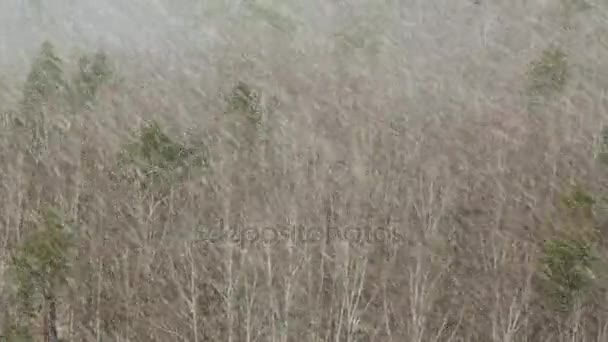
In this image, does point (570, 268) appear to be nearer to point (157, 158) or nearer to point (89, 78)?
point (157, 158)

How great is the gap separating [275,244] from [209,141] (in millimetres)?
9523

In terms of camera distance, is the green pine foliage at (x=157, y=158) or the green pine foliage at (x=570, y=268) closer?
the green pine foliage at (x=570, y=268)

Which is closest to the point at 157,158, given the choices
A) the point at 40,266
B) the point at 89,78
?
the point at 40,266

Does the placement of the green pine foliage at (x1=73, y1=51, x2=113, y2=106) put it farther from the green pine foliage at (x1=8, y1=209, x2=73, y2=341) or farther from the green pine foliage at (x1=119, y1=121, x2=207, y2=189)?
the green pine foliage at (x1=8, y1=209, x2=73, y2=341)

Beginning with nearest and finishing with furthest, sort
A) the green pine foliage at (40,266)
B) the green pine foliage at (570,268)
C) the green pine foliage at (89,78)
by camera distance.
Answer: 1. the green pine foliage at (40,266)
2. the green pine foliage at (570,268)
3. the green pine foliage at (89,78)

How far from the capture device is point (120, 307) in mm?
22922

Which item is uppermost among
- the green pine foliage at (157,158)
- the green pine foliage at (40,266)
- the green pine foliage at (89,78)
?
the green pine foliage at (89,78)

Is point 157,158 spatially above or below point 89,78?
below

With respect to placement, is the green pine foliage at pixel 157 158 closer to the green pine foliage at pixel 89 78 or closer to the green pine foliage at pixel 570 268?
the green pine foliage at pixel 89 78

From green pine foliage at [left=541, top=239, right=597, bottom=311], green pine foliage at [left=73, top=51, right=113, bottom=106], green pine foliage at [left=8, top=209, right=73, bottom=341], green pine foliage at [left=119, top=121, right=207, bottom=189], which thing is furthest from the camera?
green pine foliage at [left=73, top=51, right=113, bottom=106]

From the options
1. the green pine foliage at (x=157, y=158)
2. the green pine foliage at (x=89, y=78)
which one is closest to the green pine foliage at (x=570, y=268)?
the green pine foliage at (x=157, y=158)

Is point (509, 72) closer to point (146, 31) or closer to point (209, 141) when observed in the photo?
point (209, 141)

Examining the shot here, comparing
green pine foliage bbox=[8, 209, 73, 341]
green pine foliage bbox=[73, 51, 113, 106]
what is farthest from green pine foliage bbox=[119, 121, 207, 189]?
green pine foliage bbox=[73, 51, 113, 106]

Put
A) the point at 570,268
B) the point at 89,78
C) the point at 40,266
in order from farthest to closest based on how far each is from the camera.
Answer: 1. the point at 89,78
2. the point at 570,268
3. the point at 40,266
